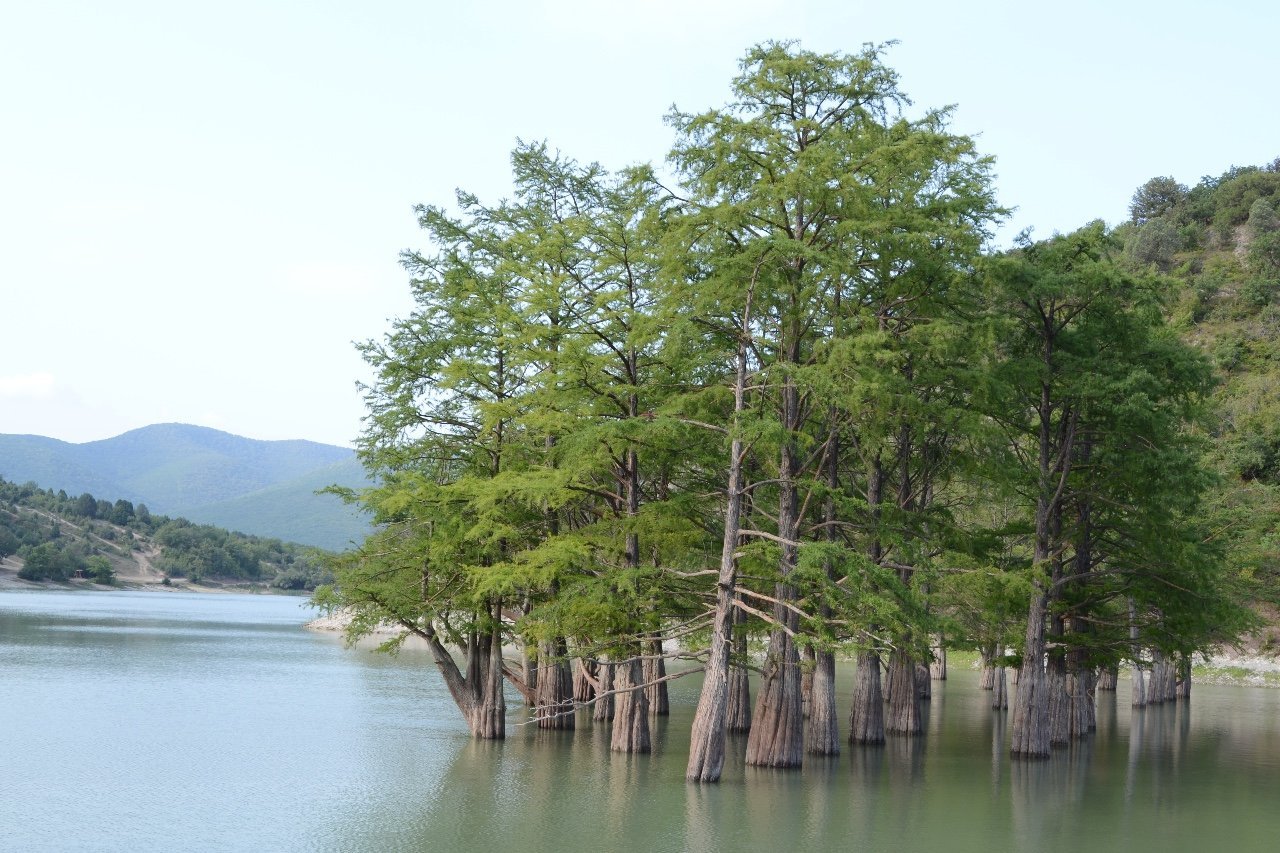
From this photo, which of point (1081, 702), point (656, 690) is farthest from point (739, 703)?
point (1081, 702)

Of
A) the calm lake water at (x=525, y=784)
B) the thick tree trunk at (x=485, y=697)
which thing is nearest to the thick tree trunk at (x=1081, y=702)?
the calm lake water at (x=525, y=784)

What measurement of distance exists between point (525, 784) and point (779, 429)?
859 cm

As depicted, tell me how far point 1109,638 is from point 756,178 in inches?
650

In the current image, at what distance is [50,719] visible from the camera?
3259 centimetres

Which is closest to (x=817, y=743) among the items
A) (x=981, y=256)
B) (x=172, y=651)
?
(x=981, y=256)

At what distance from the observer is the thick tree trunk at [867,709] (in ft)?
102

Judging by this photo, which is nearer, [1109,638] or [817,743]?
[817,743]

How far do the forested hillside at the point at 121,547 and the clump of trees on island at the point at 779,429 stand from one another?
349ft

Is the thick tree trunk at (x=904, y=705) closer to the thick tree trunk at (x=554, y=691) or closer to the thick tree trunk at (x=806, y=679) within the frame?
the thick tree trunk at (x=806, y=679)

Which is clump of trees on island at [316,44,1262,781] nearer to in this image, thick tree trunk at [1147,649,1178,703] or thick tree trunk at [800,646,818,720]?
thick tree trunk at [800,646,818,720]

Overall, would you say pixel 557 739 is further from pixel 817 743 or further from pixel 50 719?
pixel 50 719

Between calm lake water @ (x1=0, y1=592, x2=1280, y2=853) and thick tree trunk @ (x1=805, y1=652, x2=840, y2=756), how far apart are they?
743 millimetres

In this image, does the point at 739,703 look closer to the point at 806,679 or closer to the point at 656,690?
the point at 806,679

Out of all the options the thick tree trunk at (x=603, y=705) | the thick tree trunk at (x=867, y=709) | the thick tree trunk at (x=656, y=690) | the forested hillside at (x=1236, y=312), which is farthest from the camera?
the forested hillside at (x=1236, y=312)
